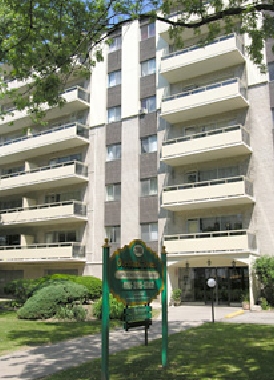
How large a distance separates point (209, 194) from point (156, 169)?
554 cm

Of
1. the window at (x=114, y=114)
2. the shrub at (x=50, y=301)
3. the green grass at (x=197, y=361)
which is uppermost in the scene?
the window at (x=114, y=114)

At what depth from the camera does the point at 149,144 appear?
32625 millimetres

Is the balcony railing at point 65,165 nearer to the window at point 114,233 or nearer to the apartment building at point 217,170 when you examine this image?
the window at point 114,233

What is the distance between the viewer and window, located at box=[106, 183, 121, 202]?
33.8 metres

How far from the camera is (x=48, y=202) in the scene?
3900 cm

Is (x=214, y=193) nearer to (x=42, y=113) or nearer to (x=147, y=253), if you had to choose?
(x=42, y=113)

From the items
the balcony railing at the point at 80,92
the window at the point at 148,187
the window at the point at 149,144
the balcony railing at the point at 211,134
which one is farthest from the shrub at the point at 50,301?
the balcony railing at the point at 80,92

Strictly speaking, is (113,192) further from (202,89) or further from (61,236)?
(202,89)

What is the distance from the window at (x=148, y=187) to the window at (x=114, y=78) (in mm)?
9214

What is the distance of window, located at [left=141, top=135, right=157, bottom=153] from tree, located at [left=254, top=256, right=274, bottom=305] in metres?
11.8

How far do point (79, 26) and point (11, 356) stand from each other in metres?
9.27

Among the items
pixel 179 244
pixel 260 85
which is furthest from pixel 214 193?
pixel 260 85

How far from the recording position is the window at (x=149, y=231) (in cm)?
3102

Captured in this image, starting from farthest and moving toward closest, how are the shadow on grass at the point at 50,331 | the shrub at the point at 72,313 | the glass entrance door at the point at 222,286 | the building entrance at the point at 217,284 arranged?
the glass entrance door at the point at 222,286, the building entrance at the point at 217,284, the shrub at the point at 72,313, the shadow on grass at the point at 50,331
